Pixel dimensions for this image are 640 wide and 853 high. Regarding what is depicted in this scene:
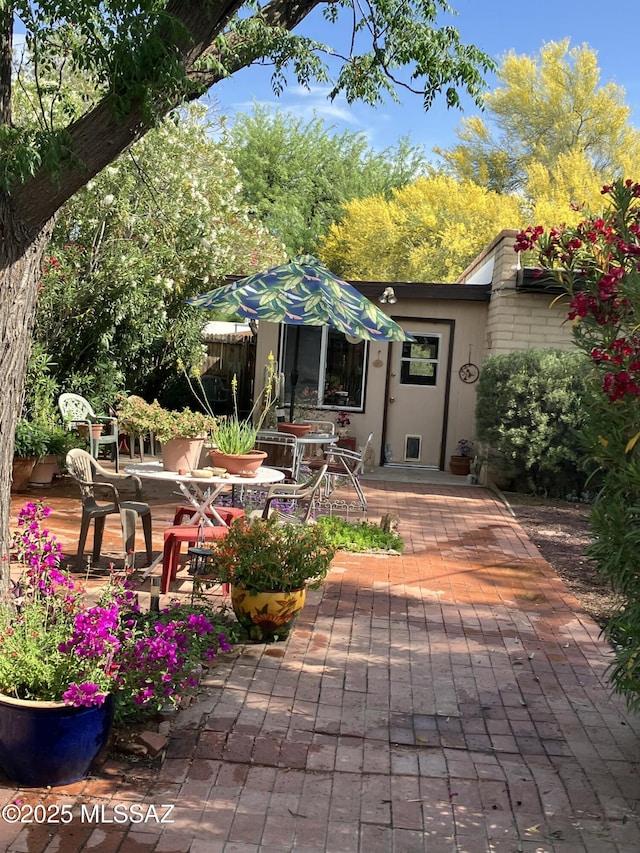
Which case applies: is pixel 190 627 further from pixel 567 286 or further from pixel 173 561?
pixel 567 286

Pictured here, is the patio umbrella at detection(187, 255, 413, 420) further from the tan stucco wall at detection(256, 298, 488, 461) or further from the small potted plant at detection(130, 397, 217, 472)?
the tan stucco wall at detection(256, 298, 488, 461)

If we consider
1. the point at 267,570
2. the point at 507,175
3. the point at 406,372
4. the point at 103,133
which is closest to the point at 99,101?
the point at 103,133

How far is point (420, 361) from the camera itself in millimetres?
13836

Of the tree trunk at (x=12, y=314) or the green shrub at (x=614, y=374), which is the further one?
the tree trunk at (x=12, y=314)

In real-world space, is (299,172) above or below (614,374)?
above

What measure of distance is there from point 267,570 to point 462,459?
8.73 metres

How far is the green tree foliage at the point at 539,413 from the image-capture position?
11117 millimetres

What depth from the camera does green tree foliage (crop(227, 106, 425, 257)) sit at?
33.4 metres

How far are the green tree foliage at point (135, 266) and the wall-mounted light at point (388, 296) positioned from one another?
2.55 metres

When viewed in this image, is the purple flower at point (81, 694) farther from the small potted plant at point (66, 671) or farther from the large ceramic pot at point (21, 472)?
the large ceramic pot at point (21, 472)

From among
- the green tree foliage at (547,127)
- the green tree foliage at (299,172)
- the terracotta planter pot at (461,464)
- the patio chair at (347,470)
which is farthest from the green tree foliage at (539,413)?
the green tree foliage at (299,172)

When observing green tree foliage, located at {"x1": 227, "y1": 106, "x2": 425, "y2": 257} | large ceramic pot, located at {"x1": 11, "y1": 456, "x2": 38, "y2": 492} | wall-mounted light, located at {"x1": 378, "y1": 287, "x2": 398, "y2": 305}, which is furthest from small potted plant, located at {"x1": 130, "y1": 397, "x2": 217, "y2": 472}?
green tree foliage, located at {"x1": 227, "y1": 106, "x2": 425, "y2": 257}

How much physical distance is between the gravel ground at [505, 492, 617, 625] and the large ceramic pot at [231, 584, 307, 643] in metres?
1.75

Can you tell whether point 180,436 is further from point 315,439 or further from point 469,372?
point 469,372
